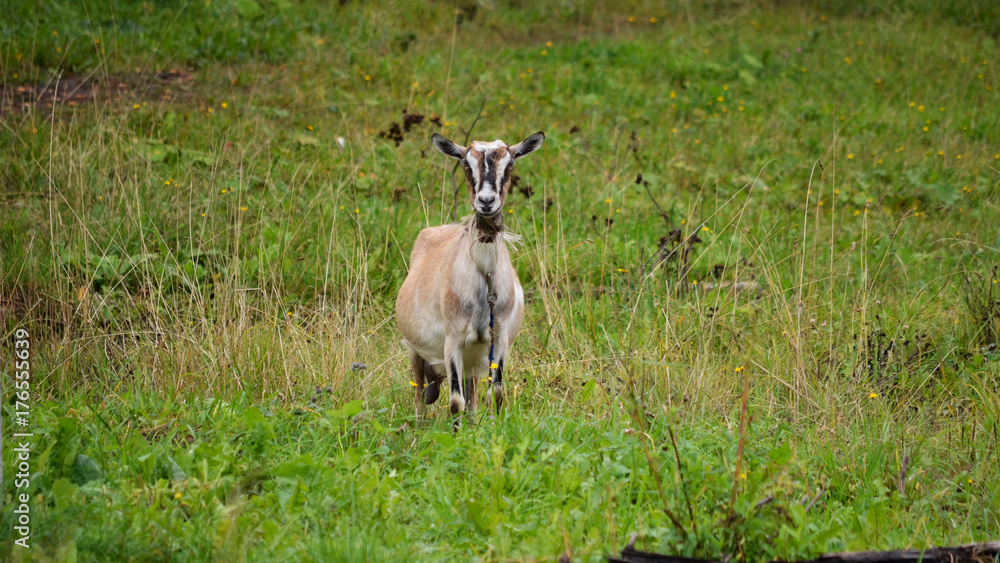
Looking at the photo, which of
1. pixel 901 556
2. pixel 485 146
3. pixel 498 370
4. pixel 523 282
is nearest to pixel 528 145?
pixel 485 146

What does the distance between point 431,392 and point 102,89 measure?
21.7ft

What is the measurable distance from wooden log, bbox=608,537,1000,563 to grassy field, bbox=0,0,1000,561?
0.16m

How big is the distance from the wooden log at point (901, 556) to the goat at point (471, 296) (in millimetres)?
1586

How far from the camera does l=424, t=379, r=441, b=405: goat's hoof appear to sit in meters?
5.09

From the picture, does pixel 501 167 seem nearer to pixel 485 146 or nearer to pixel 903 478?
pixel 485 146

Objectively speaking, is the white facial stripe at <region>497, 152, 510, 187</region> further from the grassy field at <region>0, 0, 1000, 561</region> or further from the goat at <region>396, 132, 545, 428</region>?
the grassy field at <region>0, 0, 1000, 561</region>

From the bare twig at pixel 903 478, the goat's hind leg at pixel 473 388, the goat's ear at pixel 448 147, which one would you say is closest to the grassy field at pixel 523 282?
the bare twig at pixel 903 478

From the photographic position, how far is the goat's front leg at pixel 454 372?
4516mm

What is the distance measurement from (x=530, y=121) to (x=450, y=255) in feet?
18.5

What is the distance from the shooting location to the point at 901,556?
2889mm

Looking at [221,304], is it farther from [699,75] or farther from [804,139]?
[699,75]

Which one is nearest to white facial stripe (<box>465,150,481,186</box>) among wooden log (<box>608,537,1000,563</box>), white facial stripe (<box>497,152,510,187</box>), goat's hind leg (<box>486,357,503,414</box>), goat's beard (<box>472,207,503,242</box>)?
white facial stripe (<box>497,152,510,187</box>)

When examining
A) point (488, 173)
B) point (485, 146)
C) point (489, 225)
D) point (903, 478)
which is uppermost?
point (485, 146)

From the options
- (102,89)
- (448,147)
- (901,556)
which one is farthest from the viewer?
(102,89)
